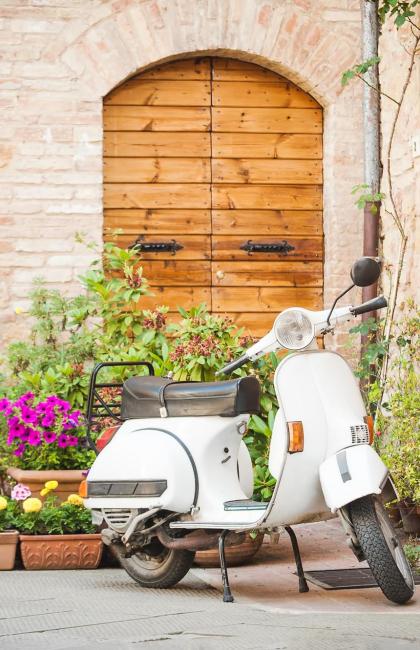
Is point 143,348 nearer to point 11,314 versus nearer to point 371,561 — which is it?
point 11,314

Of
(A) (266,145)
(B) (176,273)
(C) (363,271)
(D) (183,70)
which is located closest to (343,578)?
(C) (363,271)

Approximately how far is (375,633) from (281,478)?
0.74 meters

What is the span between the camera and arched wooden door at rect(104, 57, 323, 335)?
26.3ft

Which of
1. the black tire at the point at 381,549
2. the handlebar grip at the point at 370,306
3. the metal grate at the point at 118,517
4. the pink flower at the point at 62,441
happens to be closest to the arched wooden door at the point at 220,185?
the pink flower at the point at 62,441

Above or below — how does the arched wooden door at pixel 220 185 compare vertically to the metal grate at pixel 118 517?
above

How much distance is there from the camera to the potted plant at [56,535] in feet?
18.0

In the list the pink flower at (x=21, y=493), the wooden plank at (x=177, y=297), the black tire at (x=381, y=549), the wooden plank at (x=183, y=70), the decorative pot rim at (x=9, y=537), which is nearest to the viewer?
the black tire at (x=381, y=549)

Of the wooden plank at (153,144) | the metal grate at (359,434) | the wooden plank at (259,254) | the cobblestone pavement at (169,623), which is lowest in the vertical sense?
the cobblestone pavement at (169,623)

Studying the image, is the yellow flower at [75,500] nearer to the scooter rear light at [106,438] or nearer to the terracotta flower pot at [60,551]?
the terracotta flower pot at [60,551]

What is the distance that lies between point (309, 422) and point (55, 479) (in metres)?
1.88

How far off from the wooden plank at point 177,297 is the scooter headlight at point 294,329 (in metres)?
3.38

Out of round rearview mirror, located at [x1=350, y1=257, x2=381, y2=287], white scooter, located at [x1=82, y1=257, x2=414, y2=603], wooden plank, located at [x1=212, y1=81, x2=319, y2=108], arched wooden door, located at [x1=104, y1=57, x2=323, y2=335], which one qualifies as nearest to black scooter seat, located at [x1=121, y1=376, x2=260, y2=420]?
white scooter, located at [x1=82, y1=257, x2=414, y2=603]

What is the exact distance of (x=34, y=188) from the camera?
25.6ft

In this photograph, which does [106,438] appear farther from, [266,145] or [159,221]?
[266,145]
